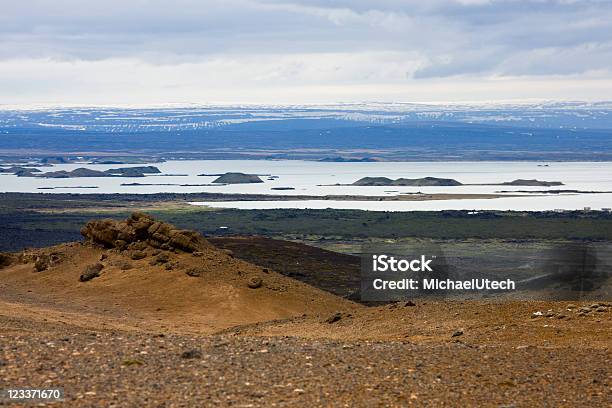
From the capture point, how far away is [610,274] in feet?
52.6

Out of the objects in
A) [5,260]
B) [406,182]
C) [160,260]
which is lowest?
[406,182]

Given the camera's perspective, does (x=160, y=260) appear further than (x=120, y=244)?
No

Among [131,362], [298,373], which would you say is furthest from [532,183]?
[131,362]

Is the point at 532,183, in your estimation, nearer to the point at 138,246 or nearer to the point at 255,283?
the point at 138,246

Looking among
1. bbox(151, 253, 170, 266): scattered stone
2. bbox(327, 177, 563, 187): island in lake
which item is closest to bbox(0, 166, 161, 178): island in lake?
bbox(327, 177, 563, 187): island in lake

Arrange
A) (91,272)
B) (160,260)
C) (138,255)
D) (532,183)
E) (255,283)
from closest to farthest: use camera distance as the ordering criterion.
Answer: (255,283)
(160,260)
(91,272)
(138,255)
(532,183)

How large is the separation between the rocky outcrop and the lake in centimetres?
5251

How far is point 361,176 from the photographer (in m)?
122

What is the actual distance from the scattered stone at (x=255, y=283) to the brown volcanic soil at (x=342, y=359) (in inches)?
144

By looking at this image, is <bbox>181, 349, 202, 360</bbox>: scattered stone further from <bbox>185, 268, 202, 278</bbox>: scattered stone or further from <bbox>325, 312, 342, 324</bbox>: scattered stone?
<bbox>185, 268, 202, 278</bbox>: scattered stone

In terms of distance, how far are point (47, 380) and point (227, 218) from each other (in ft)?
198

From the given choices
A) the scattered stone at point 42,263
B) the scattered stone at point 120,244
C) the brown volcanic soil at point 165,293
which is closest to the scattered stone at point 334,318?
the brown volcanic soil at point 165,293

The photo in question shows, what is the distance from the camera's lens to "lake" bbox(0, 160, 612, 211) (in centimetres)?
8250

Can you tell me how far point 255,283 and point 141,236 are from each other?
3664mm
